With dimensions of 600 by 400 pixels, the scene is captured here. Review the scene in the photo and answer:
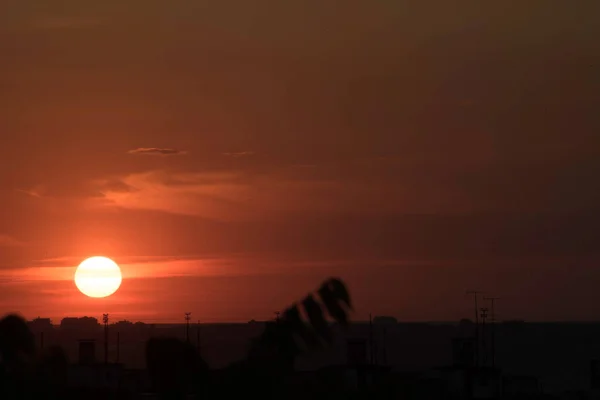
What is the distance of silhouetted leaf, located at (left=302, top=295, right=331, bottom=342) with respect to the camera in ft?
71.2

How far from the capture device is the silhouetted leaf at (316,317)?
2170cm

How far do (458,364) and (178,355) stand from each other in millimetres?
45767

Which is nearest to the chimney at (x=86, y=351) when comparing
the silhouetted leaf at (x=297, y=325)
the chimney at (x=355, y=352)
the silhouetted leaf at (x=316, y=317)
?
the chimney at (x=355, y=352)

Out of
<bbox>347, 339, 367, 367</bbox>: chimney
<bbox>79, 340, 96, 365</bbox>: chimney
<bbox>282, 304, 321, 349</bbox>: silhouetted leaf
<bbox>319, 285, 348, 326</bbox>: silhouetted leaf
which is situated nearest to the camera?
<bbox>319, 285, 348, 326</bbox>: silhouetted leaf

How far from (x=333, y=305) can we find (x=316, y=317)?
0.47 meters

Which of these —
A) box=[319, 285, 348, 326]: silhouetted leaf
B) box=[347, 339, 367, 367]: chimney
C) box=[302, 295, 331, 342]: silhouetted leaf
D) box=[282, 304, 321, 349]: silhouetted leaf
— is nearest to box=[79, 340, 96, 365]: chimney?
box=[347, 339, 367, 367]: chimney

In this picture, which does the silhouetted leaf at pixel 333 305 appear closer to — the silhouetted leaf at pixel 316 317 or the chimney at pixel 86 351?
the silhouetted leaf at pixel 316 317

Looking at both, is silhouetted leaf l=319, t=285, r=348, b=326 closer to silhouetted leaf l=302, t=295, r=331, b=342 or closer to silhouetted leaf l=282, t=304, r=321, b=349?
silhouetted leaf l=302, t=295, r=331, b=342

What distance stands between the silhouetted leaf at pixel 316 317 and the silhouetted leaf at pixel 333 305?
0.25 m

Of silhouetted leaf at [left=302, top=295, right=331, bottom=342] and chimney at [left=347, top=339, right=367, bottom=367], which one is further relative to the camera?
chimney at [left=347, top=339, right=367, bottom=367]

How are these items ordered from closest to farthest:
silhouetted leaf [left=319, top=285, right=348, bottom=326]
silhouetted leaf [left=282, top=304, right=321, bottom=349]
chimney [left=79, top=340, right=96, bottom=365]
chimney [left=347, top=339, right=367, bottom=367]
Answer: silhouetted leaf [left=319, top=285, right=348, bottom=326] < silhouetted leaf [left=282, top=304, right=321, bottom=349] < chimney [left=79, top=340, right=96, bottom=365] < chimney [left=347, top=339, right=367, bottom=367]

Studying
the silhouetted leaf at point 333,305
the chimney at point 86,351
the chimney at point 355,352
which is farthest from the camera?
the chimney at point 355,352

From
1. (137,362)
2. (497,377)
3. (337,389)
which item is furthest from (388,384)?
(137,362)

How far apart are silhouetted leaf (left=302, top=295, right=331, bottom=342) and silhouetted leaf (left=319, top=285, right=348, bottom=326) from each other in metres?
0.25
